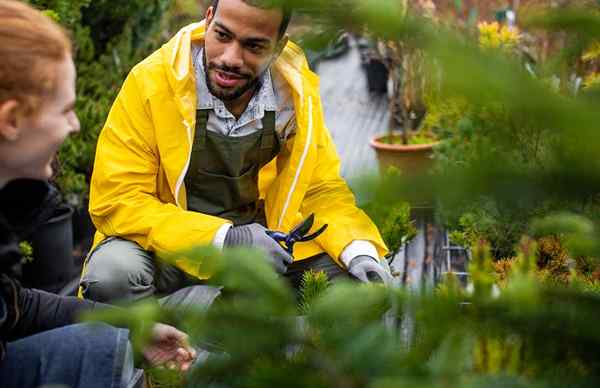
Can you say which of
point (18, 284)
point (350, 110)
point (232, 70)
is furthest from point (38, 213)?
point (350, 110)

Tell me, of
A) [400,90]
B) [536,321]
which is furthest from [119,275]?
[400,90]

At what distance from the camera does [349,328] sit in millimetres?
795

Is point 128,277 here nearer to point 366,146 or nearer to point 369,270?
point 369,270

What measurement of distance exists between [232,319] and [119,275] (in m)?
1.61

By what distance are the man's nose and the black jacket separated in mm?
1001

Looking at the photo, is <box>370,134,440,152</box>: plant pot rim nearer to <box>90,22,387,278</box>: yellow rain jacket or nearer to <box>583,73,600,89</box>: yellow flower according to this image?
<box>583,73,600,89</box>: yellow flower

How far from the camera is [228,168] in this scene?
2.77 metres

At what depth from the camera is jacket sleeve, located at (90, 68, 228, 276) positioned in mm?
2445

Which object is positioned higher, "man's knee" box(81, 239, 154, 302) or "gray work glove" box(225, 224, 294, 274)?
"gray work glove" box(225, 224, 294, 274)

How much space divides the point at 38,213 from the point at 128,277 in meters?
0.98

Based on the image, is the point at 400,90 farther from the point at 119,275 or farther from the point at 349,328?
the point at 349,328

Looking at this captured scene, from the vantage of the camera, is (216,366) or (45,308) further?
(45,308)

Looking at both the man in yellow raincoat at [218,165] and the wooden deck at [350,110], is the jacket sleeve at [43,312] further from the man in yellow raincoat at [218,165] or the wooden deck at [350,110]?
the wooden deck at [350,110]

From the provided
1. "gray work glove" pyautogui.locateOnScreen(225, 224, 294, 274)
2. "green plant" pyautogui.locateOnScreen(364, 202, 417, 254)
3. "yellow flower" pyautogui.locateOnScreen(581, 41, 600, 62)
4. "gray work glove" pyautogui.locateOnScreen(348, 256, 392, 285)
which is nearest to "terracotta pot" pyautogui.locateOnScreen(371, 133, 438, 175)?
"green plant" pyautogui.locateOnScreen(364, 202, 417, 254)
